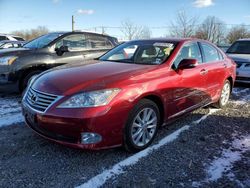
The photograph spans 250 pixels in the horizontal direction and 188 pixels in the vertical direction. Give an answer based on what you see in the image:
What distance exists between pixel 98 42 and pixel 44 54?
1816 mm

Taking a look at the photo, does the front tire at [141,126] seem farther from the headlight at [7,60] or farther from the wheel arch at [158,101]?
the headlight at [7,60]

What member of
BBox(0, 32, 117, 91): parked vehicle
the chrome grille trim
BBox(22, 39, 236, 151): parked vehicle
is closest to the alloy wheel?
BBox(22, 39, 236, 151): parked vehicle

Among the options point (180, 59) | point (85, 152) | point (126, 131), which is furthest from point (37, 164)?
point (180, 59)

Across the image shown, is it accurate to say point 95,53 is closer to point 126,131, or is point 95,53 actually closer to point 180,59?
point 180,59

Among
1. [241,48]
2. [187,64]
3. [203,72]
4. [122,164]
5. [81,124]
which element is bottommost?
[122,164]

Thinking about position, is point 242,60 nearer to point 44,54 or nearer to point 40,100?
point 44,54

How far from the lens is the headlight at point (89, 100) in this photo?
134 inches

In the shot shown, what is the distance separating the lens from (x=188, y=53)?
4996 millimetres

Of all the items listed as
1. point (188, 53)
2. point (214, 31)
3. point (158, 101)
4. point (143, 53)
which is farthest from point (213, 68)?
point (214, 31)

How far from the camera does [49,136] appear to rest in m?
3.59

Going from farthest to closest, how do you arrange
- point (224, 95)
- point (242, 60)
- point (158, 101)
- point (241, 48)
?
point (241, 48) → point (242, 60) → point (224, 95) → point (158, 101)

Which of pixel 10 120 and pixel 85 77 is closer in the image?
pixel 85 77

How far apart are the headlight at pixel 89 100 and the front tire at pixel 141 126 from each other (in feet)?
1.40

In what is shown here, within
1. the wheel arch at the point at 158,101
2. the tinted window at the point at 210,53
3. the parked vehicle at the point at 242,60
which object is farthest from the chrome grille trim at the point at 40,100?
the parked vehicle at the point at 242,60
